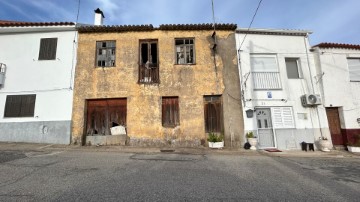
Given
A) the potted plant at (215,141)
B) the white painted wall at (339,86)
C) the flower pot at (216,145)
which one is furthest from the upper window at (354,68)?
the flower pot at (216,145)

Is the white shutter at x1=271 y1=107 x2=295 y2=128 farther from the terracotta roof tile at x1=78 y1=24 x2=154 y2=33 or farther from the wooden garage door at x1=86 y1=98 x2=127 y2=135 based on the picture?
the terracotta roof tile at x1=78 y1=24 x2=154 y2=33

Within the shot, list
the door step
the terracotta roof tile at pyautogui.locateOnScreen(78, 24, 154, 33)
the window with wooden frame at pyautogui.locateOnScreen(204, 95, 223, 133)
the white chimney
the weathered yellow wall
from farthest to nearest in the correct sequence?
the white chimney < the terracotta roof tile at pyautogui.locateOnScreen(78, 24, 154, 33) < the window with wooden frame at pyautogui.locateOnScreen(204, 95, 223, 133) < the door step < the weathered yellow wall

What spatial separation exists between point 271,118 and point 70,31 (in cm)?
1299

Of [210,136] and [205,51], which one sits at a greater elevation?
[205,51]

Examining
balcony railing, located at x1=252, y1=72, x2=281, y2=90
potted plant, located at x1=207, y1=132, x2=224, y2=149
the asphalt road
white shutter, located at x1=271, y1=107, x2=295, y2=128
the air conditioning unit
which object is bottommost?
the asphalt road

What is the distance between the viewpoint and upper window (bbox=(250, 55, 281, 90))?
1184 cm

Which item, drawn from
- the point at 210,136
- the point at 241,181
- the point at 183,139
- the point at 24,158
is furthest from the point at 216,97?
the point at 24,158

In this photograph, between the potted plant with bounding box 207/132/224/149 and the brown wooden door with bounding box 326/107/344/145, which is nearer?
the potted plant with bounding box 207/132/224/149

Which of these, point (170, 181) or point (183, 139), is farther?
point (183, 139)

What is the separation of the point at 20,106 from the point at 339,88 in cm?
1855

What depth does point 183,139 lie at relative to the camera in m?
11.2

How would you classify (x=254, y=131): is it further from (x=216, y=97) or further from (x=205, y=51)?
(x=205, y=51)

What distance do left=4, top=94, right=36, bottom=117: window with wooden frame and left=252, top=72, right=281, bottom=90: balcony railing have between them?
42.1 ft

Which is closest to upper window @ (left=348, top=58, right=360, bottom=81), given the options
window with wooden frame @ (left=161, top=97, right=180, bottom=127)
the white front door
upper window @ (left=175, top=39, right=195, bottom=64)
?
the white front door
